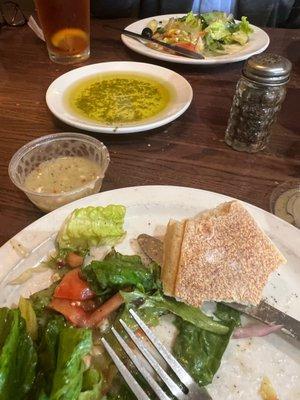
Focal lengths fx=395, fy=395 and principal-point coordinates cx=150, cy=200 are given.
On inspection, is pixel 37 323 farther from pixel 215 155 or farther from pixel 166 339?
pixel 215 155

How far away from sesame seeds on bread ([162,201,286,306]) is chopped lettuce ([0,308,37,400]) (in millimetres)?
400

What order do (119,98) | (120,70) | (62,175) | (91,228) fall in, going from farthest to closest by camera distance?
(120,70), (119,98), (62,175), (91,228)

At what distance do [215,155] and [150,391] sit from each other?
98 centimetres

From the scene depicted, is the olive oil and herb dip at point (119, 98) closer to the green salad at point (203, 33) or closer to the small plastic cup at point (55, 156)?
the small plastic cup at point (55, 156)

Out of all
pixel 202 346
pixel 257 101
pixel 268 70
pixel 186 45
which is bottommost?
pixel 202 346

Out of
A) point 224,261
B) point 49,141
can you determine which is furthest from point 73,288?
point 49,141

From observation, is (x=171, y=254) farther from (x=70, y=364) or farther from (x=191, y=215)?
(x=70, y=364)

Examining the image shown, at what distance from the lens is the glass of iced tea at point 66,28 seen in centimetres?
205

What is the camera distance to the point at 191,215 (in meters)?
1.31

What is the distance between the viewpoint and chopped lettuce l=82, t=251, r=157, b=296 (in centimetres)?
108

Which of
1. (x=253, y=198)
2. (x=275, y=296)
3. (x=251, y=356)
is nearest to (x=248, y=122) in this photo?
(x=253, y=198)

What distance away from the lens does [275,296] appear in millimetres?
1132

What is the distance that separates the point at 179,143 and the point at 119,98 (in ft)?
1.49

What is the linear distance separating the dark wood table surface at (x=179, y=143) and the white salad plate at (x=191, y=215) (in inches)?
6.0
